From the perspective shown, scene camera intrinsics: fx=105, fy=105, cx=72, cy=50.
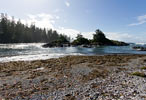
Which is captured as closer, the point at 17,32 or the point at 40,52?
the point at 40,52

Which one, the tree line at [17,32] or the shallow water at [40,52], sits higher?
the tree line at [17,32]

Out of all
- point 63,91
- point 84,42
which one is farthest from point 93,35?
point 63,91

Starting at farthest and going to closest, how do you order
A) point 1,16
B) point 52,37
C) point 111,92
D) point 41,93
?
point 52,37 → point 1,16 → point 41,93 → point 111,92

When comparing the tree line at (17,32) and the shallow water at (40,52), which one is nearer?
the shallow water at (40,52)

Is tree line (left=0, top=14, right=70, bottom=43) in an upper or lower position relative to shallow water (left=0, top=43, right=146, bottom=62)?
upper

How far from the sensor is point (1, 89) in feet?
21.8

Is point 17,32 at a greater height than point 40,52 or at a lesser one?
greater

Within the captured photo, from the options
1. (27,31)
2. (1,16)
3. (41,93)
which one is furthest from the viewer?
(27,31)

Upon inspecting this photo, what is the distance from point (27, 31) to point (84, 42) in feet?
190

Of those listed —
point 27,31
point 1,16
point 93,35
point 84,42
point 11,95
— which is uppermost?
point 1,16

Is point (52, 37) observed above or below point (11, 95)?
above

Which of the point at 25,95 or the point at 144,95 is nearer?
the point at 144,95

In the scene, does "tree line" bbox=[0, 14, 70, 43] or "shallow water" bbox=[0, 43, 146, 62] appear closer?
"shallow water" bbox=[0, 43, 146, 62]

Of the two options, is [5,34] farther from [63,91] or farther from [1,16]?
[63,91]
